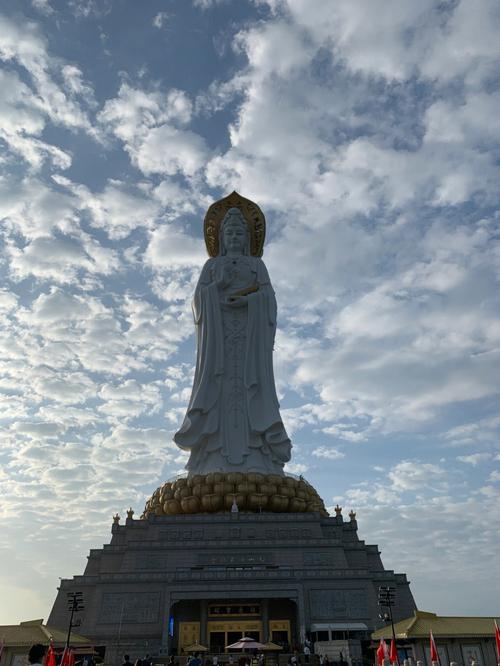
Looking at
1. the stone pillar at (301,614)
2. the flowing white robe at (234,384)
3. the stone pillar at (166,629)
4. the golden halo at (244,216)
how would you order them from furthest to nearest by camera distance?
the golden halo at (244,216)
the flowing white robe at (234,384)
the stone pillar at (301,614)
the stone pillar at (166,629)

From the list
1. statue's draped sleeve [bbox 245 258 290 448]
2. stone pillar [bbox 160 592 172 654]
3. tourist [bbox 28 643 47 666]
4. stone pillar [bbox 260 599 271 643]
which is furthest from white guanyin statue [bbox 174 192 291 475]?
tourist [bbox 28 643 47 666]

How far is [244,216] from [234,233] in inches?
52.3

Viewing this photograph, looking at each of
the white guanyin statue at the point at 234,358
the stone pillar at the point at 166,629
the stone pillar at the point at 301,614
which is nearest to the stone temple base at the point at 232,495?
the white guanyin statue at the point at 234,358

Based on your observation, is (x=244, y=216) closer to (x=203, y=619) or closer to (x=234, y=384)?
(x=234, y=384)

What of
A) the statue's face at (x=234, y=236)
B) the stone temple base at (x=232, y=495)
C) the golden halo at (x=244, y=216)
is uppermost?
the golden halo at (x=244, y=216)

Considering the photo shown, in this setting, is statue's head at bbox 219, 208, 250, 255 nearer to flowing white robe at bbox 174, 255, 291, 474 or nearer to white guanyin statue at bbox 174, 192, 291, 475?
white guanyin statue at bbox 174, 192, 291, 475

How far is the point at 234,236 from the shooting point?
26891mm

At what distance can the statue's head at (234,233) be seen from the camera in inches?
1057

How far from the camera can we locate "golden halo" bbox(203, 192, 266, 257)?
2789 centimetres

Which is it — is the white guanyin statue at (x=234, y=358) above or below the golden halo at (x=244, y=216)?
below

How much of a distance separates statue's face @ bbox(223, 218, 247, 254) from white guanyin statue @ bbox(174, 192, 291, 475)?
4cm

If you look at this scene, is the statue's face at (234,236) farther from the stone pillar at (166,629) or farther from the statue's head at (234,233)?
the stone pillar at (166,629)

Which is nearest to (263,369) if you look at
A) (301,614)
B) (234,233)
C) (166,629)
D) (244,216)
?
(234,233)

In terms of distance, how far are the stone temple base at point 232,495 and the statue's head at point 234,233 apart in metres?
9.80
